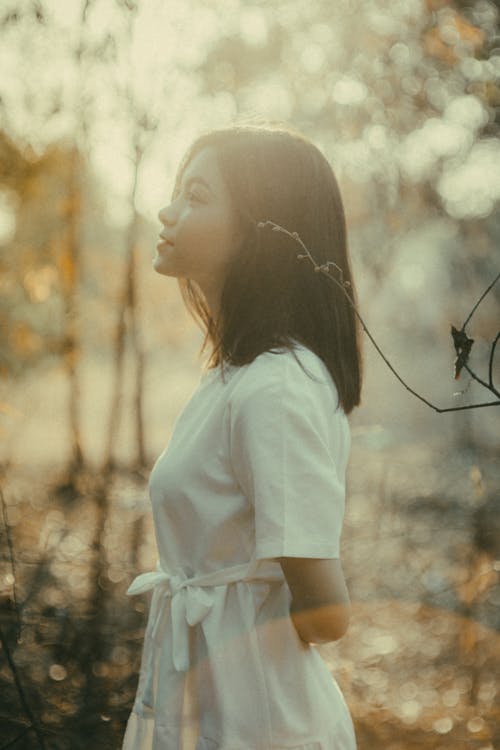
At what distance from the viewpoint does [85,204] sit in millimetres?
9609

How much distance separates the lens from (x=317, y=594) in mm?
1356

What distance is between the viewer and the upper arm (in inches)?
52.7

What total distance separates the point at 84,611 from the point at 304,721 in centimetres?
414

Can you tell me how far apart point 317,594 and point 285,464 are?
23cm

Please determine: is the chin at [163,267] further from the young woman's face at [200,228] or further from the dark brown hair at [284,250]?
the dark brown hair at [284,250]

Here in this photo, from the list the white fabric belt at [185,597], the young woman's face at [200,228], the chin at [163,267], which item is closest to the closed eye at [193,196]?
the young woman's face at [200,228]

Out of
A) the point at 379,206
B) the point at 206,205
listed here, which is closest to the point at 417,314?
the point at 379,206

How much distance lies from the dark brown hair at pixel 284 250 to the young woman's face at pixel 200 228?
0.8 inches

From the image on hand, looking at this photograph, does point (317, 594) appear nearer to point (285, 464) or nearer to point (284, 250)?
point (285, 464)

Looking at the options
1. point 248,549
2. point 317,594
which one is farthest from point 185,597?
point 317,594

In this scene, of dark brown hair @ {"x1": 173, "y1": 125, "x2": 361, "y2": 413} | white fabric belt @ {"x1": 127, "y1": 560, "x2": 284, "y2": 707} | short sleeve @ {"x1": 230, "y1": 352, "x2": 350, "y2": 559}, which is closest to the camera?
short sleeve @ {"x1": 230, "y1": 352, "x2": 350, "y2": 559}

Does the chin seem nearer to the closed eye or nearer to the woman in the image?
the woman

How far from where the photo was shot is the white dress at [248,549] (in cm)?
132

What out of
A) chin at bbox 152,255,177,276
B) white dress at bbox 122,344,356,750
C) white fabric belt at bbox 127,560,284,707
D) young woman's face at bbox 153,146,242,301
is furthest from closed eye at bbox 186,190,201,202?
white fabric belt at bbox 127,560,284,707
